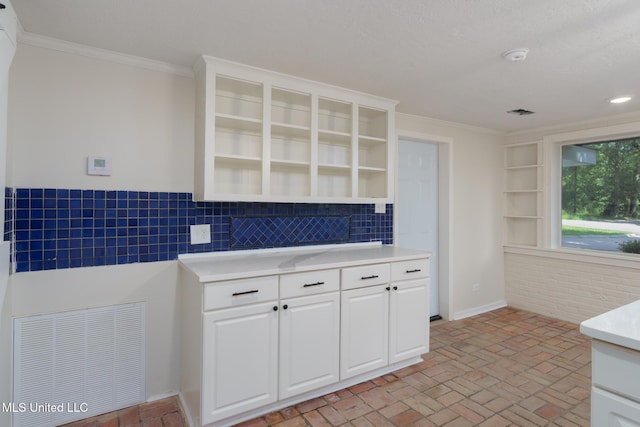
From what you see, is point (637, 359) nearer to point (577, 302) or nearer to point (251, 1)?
point (251, 1)

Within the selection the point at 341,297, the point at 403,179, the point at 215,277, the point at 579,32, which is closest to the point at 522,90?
the point at 579,32

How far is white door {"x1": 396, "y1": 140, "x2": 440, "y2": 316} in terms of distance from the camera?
3.64 metres

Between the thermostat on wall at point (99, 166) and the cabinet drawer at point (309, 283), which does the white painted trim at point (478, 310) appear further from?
the thermostat on wall at point (99, 166)

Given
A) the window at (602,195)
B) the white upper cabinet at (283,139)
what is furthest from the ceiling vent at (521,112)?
the white upper cabinet at (283,139)

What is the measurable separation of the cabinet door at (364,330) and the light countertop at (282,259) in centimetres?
25

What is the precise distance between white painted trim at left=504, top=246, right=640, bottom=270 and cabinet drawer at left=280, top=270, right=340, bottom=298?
10.1ft

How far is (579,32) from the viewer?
71.9 inches

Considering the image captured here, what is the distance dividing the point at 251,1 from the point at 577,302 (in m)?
4.35

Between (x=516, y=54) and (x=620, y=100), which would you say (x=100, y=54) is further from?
(x=620, y=100)

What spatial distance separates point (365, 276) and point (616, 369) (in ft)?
4.94

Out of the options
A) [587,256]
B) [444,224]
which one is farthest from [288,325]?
[587,256]

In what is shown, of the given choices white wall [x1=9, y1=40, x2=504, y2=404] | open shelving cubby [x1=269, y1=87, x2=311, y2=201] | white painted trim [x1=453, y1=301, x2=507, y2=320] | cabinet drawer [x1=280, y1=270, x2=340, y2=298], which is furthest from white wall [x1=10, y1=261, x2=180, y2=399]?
white painted trim [x1=453, y1=301, x2=507, y2=320]

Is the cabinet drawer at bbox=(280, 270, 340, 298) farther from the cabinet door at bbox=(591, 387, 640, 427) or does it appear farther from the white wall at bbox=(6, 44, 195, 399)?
the cabinet door at bbox=(591, 387, 640, 427)

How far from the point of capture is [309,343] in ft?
7.29
